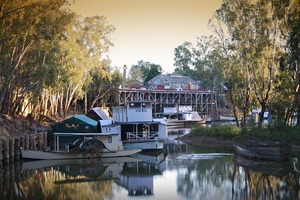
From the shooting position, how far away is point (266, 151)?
31.2 m

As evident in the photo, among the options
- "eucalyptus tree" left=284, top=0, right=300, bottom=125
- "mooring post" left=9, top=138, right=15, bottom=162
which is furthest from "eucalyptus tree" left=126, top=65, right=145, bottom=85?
"mooring post" left=9, top=138, right=15, bottom=162

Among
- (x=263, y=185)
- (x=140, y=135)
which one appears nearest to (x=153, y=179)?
(x=263, y=185)

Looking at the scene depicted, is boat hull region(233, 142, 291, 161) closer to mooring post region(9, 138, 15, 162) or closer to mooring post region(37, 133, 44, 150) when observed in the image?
mooring post region(9, 138, 15, 162)

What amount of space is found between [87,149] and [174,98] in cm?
6478

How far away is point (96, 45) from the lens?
2414 inches

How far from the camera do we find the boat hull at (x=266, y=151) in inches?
1200

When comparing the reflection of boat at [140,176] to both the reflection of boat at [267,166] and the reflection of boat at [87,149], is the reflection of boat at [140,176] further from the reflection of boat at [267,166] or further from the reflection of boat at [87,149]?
the reflection of boat at [267,166]

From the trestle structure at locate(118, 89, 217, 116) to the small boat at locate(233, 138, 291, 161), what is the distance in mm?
51456

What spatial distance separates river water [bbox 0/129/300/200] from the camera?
21812mm

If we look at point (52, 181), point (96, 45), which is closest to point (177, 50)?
point (96, 45)

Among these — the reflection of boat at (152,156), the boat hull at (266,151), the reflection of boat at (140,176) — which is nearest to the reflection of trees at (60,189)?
the reflection of boat at (140,176)

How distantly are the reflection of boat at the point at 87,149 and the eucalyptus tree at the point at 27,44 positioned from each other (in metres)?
7.70

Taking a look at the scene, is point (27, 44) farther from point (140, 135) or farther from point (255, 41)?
point (255, 41)

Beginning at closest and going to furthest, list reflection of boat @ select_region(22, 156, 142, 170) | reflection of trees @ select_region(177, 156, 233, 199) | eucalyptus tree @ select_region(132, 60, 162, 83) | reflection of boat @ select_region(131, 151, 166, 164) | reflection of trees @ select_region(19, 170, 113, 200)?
reflection of trees @ select_region(19, 170, 113, 200)
reflection of trees @ select_region(177, 156, 233, 199)
reflection of boat @ select_region(22, 156, 142, 170)
reflection of boat @ select_region(131, 151, 166, 164)
eucalyptus tree @ select_region(132, 60, 162, 83)
